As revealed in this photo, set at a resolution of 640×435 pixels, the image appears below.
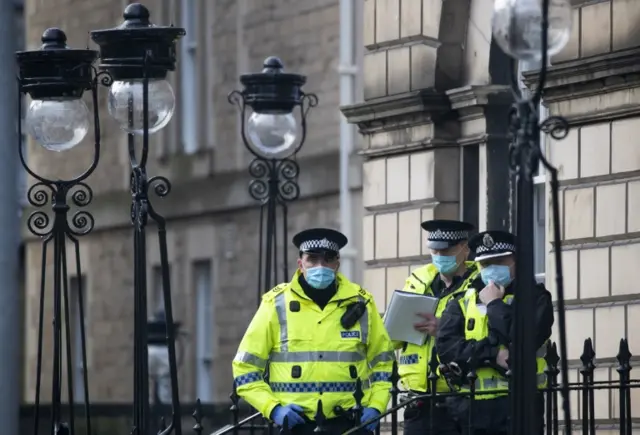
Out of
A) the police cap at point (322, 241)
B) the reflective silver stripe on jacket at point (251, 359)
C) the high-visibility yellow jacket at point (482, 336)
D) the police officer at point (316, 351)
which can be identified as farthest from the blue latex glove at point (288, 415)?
the high-visibility yellow jacket at point (482, 336)

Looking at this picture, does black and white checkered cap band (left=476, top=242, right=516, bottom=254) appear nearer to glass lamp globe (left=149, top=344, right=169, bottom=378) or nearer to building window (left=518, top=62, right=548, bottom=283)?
building window (left=518, top=62, right=548, bottom=283)

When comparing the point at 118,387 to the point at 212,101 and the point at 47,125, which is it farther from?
the point at 47,125

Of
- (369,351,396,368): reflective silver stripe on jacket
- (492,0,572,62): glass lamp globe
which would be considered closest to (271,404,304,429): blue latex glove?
(369,351,396,368): reflective silver stripe on jacket

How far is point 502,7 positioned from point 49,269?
24.8m

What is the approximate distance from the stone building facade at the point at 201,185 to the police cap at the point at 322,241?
11987 mm

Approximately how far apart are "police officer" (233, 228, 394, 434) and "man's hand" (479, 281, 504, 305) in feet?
2.38

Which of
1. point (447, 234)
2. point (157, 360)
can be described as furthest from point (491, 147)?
point (157, 360)

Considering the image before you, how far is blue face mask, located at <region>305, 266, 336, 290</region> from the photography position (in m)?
13.3

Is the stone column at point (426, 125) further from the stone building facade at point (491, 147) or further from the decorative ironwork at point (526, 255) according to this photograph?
the decorative ironwork at point (526, 255)

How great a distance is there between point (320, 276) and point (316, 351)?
0.41m

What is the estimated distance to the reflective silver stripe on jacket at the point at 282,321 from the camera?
1331 centimetres

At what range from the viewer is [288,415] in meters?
13.1

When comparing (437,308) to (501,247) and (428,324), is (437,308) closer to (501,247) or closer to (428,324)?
(428,324)

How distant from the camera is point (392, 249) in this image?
61.7ft
